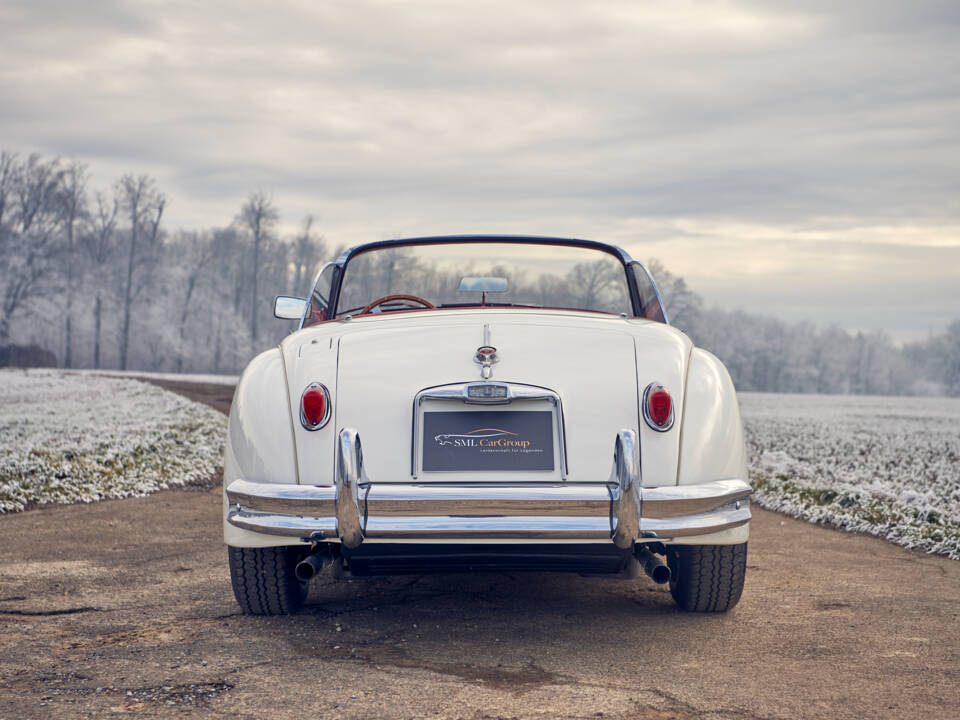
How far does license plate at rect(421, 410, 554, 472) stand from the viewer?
3404 mm

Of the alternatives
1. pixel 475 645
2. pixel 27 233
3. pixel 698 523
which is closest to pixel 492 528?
pixel 475 645

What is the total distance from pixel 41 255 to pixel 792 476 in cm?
4989

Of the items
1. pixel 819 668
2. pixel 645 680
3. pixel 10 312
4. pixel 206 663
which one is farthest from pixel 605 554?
pixel 10 312

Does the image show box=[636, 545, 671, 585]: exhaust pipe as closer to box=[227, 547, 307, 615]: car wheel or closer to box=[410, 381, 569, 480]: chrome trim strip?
box=[410, 381, 569, 480]: chrome trim strip

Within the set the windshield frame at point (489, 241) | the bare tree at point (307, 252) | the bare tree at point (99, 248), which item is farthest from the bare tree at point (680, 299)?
the windshield frame at point (489, 241)

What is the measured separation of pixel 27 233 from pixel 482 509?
5469 cm

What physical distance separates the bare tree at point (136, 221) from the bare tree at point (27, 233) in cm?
535

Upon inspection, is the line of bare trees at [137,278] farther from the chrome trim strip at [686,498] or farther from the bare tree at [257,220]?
the chrome trim strip at [686,498]

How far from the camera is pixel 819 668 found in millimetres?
3410

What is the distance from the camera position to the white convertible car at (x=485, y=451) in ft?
10.7

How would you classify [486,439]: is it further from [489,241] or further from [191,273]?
[191,273]

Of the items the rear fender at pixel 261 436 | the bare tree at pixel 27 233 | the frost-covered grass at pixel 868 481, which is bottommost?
the frost-covered grass at pixel 868 481

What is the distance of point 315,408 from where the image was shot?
3.50 metres

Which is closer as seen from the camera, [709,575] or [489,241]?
[709,575]
